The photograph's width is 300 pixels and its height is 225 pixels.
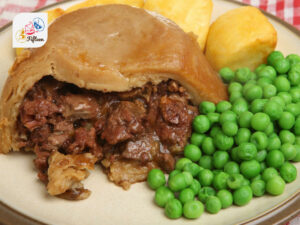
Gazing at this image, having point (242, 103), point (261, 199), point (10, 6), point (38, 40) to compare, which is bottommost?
point (10, 6)

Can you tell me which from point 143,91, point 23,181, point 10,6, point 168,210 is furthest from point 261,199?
point 10,6

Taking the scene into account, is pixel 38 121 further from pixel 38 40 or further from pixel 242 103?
pixel 242 103

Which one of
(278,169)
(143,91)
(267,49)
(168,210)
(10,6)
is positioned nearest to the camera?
(168,210)

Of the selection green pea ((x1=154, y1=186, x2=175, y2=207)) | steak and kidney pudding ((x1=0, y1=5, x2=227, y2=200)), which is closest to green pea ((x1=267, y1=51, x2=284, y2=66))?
steak and kidney pudding ((x1=0, y1=5, x2=227, y2=200))

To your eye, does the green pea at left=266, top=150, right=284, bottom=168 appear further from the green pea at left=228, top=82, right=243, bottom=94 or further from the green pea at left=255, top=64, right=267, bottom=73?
the green pea at left=255, top=64, right=267, bottom=73

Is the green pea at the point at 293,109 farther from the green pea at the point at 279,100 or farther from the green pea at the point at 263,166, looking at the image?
the green pea at the point at 263,166

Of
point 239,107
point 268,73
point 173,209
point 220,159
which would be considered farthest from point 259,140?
point 268,73

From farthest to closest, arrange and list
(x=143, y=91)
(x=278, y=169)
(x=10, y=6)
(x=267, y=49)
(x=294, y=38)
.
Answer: (x=10, y=6)
(x=294, y=38)
(x=267, y=49)
(x=143, y=91)
(x=278, y=169)
